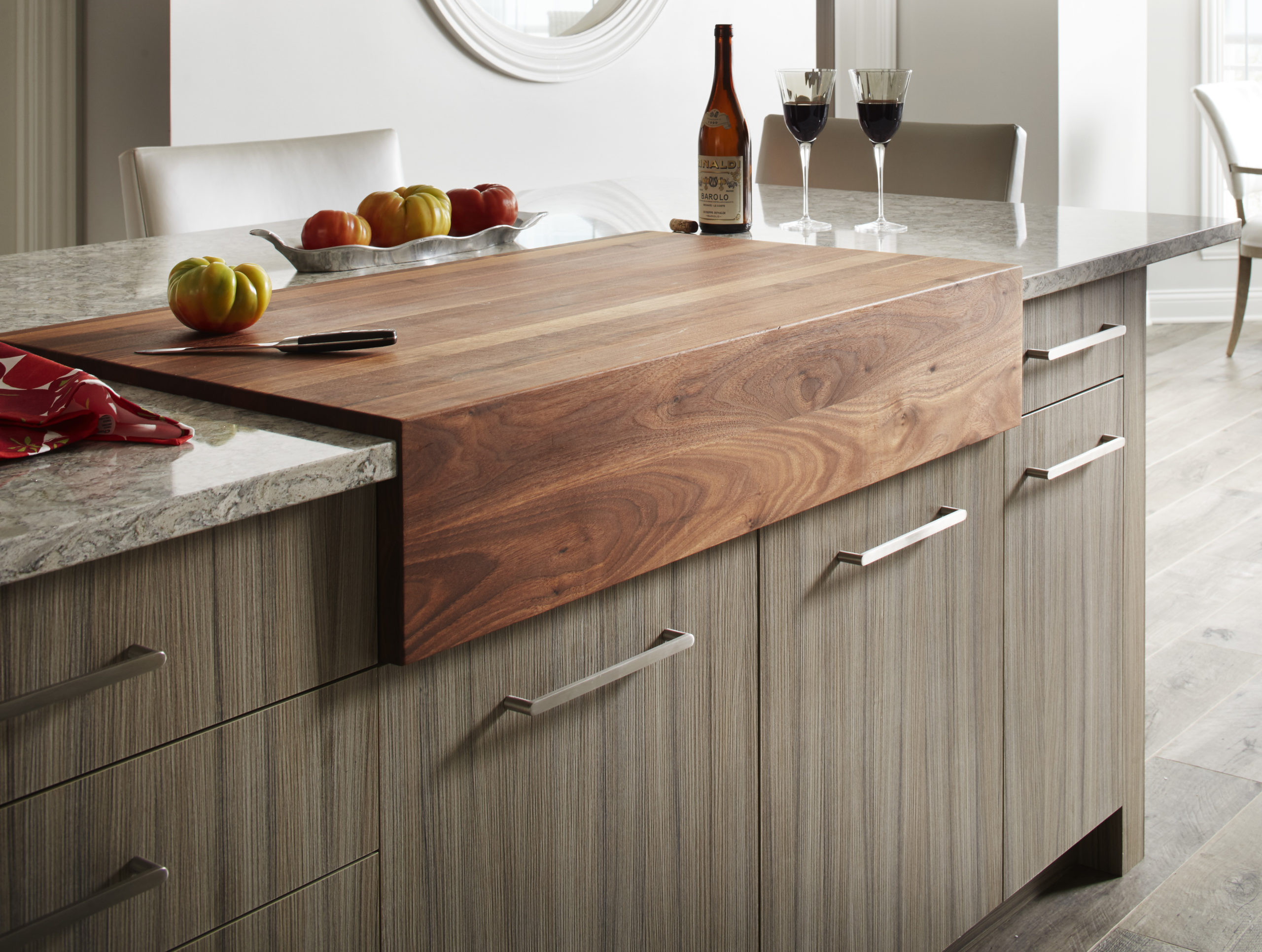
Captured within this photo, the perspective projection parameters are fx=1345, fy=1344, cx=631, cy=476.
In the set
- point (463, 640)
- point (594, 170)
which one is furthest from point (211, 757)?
point (594, 170)

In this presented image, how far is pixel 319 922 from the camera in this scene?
35.5 inches

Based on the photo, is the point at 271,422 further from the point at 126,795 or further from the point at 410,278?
the point at 410,278

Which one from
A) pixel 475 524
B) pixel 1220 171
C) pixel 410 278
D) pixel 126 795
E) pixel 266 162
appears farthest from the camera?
pixel 1220 171

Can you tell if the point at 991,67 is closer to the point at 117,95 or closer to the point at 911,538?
the point at 117,95

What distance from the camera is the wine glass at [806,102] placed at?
5.44 feet

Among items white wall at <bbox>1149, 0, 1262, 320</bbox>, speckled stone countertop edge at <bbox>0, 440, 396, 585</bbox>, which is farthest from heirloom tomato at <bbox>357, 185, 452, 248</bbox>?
white wall at <bbox>1149, 0, 1262, 320</bbox>

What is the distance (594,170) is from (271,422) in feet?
9.25

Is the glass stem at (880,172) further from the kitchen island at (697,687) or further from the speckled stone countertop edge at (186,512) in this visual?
the speckled stone countertop edge at (186,512)

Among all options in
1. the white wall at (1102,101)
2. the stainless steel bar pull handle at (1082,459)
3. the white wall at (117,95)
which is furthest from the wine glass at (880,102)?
the white wall at (1102,101)

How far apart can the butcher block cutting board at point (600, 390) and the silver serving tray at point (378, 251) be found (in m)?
0.06

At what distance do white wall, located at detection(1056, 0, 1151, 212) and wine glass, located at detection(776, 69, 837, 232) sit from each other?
3192 mm

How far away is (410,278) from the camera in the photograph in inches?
55.4

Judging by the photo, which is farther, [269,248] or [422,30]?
[422,30]

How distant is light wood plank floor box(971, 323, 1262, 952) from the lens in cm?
178
